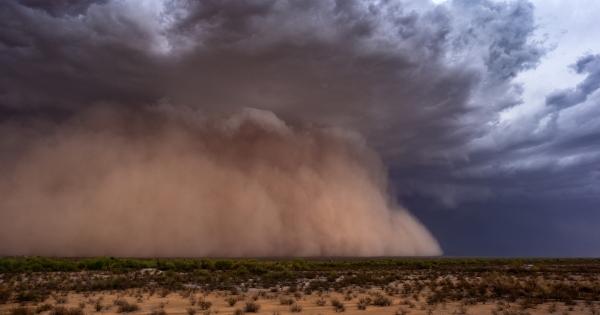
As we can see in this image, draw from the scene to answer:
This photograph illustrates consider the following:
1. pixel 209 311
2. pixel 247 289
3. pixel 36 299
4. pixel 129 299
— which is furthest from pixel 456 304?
pixel 36 299

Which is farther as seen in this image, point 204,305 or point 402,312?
point 204,305

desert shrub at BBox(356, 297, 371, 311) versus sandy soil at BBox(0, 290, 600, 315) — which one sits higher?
desert shrub at BBox(356, 297, 371, 311)

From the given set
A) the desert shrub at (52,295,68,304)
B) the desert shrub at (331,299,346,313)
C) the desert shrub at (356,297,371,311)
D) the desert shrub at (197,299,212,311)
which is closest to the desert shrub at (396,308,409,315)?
the desert shrub at (356,297,371,311)

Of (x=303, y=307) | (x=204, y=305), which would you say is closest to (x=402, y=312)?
(x=303, y=307)

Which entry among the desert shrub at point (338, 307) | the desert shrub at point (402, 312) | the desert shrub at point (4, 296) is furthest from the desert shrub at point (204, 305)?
the desert shrub at point (4, 296)

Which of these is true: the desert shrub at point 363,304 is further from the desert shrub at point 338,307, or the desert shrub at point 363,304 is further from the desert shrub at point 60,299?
the desert shrub at point 60,299

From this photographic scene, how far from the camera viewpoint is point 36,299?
996 inches

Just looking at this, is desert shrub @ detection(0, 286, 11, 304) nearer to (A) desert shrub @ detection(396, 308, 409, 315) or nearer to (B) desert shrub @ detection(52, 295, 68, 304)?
(B) desert shrub @ detection(52, 295, 68, 304)

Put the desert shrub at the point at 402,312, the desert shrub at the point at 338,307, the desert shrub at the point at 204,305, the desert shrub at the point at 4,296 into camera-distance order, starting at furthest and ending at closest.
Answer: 1. the desert shrub at the point at 4,296
2. the desert shrub at the point at 204,305
3. the desert shrub at the point at 338,307
4. the desert shrub at the point at 402,312

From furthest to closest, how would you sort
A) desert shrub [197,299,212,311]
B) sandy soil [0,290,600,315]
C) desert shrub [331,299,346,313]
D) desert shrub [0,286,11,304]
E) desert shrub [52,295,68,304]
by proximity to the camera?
desert shrub [0,286,11,304]
desert shrub [52,295,68,304]
desert shrub [197,299,212,311]
desert shrub [331,299,346,313]
sandy soil [0,290,600,315]

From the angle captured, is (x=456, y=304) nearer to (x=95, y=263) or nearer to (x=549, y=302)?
(x=549, y=302)

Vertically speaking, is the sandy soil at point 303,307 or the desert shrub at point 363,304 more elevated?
the desert shrub at point 363,304

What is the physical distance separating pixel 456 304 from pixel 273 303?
10200 millimetres

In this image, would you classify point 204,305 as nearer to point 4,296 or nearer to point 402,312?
→ point 402,312
